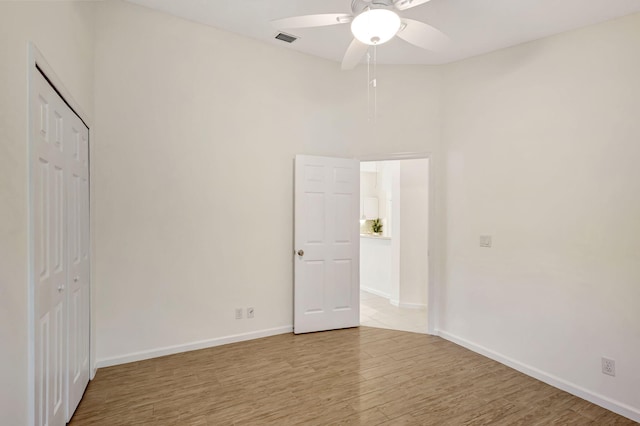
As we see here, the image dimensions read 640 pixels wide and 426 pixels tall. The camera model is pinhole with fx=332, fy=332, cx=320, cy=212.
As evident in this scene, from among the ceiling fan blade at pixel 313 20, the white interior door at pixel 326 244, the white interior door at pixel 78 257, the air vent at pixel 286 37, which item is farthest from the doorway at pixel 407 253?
the white interior door at pixel 78 257

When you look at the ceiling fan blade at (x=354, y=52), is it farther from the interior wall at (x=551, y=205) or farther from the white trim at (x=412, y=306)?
the white trim at (x=412, y=306)

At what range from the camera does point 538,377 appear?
3049 mm

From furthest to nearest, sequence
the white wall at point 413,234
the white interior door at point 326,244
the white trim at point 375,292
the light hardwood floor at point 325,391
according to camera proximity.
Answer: the white trim at point 375,292, the white wall at point 413,234, the white interior door at point 326,244, the light hardwood floor at point 325,391

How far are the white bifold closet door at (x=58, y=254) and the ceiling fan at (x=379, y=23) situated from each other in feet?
4.92

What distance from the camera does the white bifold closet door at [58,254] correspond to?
1662mm

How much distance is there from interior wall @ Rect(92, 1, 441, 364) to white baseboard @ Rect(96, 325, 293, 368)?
3 cm

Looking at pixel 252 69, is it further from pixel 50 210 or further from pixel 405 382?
pixel 405 382

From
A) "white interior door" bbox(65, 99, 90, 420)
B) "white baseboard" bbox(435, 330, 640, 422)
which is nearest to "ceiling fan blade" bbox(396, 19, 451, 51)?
"white interior door" bbox(65, 99, 90, 420)

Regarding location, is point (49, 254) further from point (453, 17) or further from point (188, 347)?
point (453, 17)

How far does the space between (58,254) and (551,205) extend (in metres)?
3.86

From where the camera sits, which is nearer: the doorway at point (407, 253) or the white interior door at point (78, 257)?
the white interior door at point (78, 257)

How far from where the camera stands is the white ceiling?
2.73 metres

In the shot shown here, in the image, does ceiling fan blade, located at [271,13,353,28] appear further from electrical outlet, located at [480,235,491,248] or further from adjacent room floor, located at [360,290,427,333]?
adjacent room floor, located at [360,290,427,333]

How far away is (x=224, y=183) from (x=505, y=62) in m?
3.23
